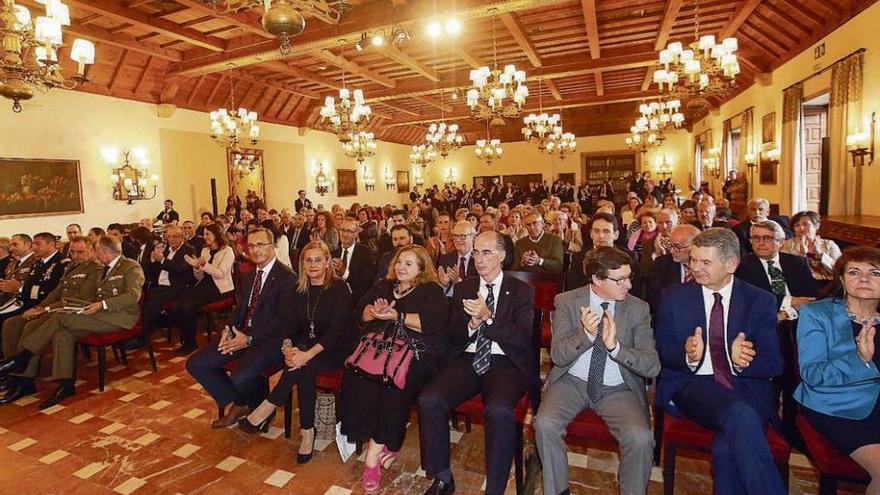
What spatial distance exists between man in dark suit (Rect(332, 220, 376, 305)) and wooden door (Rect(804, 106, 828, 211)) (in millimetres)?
8970

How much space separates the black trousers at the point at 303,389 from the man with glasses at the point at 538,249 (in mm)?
2460

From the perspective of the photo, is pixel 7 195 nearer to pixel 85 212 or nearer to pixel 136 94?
pixel 85 212

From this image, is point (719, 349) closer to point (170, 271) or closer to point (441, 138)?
point (170, 271)

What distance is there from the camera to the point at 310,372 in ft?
10.4

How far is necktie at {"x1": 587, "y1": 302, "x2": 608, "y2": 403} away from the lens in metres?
2.49

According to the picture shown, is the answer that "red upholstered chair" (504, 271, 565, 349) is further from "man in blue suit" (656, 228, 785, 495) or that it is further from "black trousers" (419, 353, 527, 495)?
"man in blue suit" (656, 228, 785, 495)

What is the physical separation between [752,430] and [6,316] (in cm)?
648

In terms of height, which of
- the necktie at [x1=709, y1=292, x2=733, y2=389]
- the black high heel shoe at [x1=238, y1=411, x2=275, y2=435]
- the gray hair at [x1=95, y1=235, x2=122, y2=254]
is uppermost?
the gray hair at [x1=95, y1=235, x2=122, y2=254]

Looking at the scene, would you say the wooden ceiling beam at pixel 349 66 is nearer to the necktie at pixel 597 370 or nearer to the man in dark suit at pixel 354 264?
the man in dark suit at pixel 354 264

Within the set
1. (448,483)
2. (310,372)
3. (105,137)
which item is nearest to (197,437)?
(310,372)

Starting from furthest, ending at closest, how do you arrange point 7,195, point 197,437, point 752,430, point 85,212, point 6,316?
point 85,212, point 7,195, point 6,316, point 197,437, point 752,430

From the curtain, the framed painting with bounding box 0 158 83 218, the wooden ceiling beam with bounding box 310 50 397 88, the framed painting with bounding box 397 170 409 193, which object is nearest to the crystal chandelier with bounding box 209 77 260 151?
the wooden ceiling beam with bounding box 310 50 397 88

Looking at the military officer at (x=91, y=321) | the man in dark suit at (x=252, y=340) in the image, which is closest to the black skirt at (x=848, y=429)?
the man in dark suit at (x=252, y=340)

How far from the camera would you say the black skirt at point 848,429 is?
6.52ft
